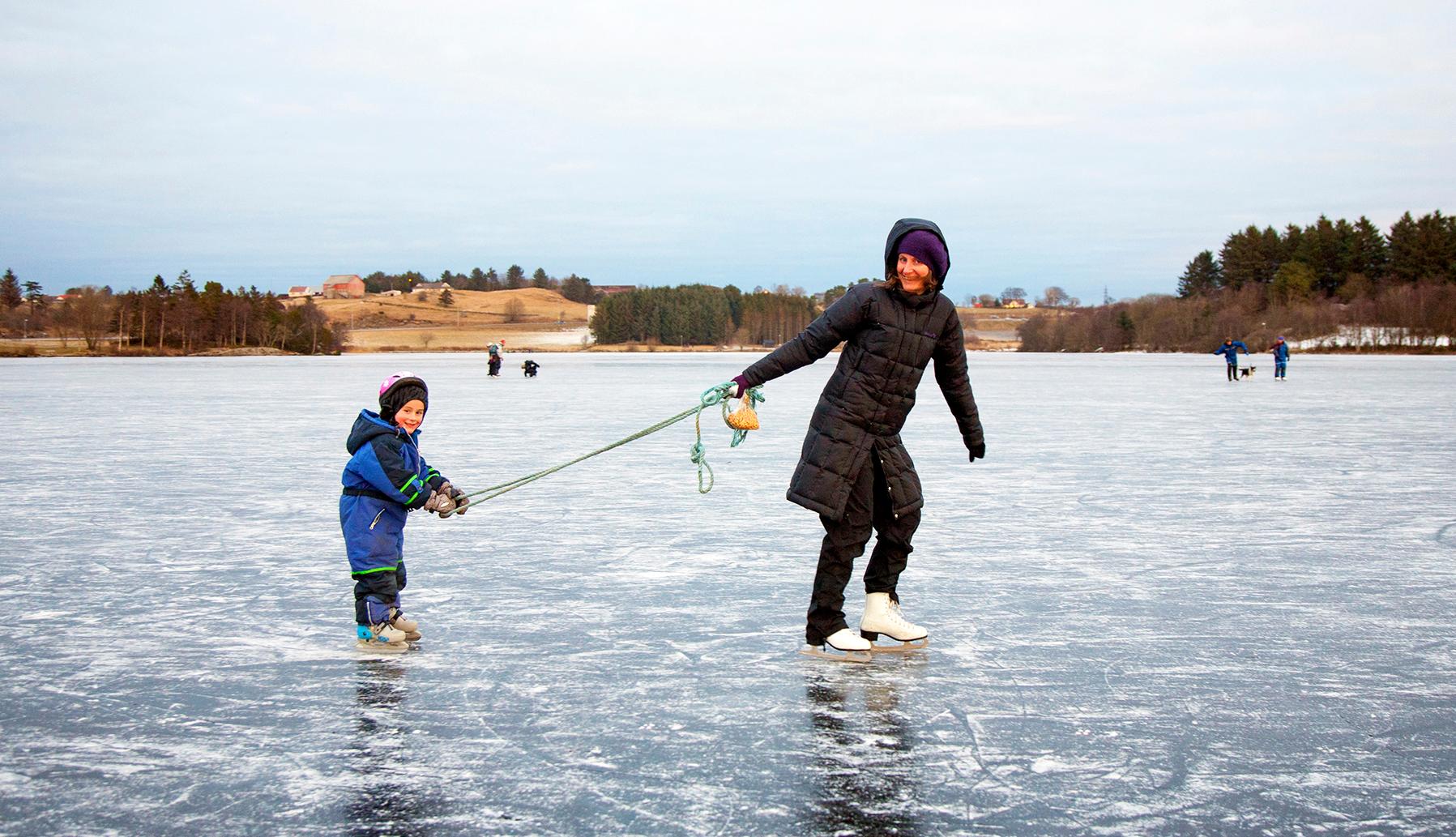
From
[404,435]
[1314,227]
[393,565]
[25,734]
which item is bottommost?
[25,734]

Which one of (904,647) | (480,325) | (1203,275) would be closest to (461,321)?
(480,325)

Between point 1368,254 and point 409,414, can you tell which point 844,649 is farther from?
point 1368,254

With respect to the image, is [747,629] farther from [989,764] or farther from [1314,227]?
[1314,227]

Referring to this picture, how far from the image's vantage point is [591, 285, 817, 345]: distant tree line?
139250 millimetres

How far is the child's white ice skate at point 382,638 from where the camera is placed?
15.0ft

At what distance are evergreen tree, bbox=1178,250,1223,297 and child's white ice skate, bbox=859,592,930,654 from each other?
122155mm

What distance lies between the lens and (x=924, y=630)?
4676mm

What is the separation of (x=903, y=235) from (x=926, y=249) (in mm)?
91

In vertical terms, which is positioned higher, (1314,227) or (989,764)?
(1314,227)

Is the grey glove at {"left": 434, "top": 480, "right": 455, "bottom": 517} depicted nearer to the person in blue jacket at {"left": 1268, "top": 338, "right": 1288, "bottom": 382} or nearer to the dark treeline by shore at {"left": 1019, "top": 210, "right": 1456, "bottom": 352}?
the person in blue jacket at {"left": 1268, "top": 338, "right": 1288, "bottom": 382}

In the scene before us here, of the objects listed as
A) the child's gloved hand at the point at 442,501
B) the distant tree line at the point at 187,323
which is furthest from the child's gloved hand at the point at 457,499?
the distant tree line at the point at 187,323

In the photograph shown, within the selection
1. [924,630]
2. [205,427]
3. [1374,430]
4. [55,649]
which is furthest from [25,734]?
[1374,430]

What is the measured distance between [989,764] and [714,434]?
468 inches

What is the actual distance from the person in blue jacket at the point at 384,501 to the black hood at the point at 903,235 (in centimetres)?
181
